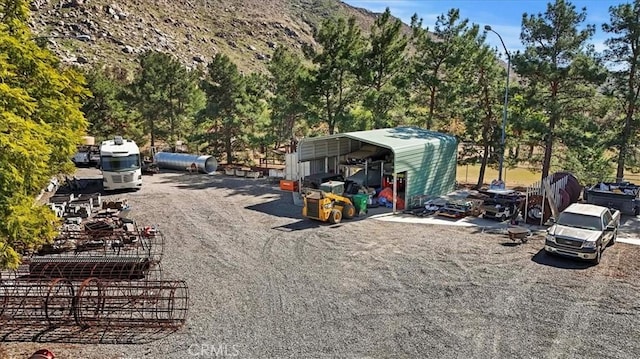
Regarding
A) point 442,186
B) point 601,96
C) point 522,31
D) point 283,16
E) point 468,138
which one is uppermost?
point 283,16

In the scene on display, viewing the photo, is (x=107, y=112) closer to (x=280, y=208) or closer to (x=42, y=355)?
(x=280, y=208)

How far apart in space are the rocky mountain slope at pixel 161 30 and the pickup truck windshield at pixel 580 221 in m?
58.7

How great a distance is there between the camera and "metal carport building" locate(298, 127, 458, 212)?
2428 centimetres

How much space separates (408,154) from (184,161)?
19.8m

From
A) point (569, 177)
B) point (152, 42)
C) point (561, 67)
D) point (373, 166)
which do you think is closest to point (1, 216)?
point (373, 166)

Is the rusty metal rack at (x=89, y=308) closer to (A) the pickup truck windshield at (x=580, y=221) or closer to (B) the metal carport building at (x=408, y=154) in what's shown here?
(A) the pickup truck windshield at (x=580, y=221)

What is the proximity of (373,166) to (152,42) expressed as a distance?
87.0 metres

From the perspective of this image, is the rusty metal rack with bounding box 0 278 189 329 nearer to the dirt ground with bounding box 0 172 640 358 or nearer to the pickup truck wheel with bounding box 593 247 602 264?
the dirt ground with bounding box 0 172 640 358

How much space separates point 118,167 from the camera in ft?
92.8

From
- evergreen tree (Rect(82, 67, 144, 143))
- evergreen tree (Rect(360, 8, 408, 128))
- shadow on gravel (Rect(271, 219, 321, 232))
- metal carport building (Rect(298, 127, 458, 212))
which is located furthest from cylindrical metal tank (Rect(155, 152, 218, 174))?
shadow on gravel (Rect(271, 219, 321, 232))

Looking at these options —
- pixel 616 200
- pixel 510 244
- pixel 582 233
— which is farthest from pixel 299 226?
pixel 616 200

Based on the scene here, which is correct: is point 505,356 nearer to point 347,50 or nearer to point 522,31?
point 522,31

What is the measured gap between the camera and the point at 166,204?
25.8m

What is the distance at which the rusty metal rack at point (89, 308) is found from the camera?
12.0 meters
